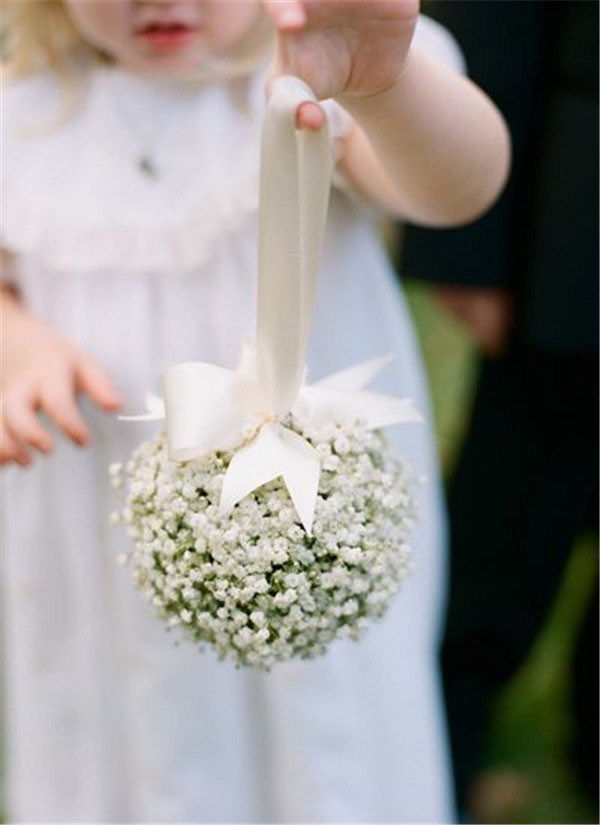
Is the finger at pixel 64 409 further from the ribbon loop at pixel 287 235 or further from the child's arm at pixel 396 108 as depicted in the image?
the child's arm at pixel 396 108

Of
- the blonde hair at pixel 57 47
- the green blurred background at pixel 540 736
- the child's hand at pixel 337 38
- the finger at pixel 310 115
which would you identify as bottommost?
the green blurred background at pixel 540 736

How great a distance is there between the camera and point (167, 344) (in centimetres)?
115

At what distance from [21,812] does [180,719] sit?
26 cm

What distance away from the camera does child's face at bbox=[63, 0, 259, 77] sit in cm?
100

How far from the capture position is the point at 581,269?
1.46 m

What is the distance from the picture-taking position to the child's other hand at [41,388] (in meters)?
0.99

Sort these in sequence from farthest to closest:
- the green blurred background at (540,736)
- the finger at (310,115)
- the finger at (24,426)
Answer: the green blurred background at (540,736), the finger at (24,426), the finger at (310,115)

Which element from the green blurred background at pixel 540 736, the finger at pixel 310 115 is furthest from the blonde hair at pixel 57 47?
the green blurred background at pixel 540 736

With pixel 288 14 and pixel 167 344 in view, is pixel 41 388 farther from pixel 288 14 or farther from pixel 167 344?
pixel 288 14

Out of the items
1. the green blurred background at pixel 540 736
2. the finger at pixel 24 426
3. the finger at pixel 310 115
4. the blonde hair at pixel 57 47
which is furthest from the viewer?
the green blurred background at pixel 540 736

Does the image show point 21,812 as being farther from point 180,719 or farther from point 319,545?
point 319,545

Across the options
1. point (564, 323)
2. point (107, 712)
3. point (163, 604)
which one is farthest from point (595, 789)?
point (163, 604)

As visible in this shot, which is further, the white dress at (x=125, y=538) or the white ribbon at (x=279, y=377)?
the white dress at (x=125, y=538)

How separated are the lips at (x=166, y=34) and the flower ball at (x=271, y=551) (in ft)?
1.13
